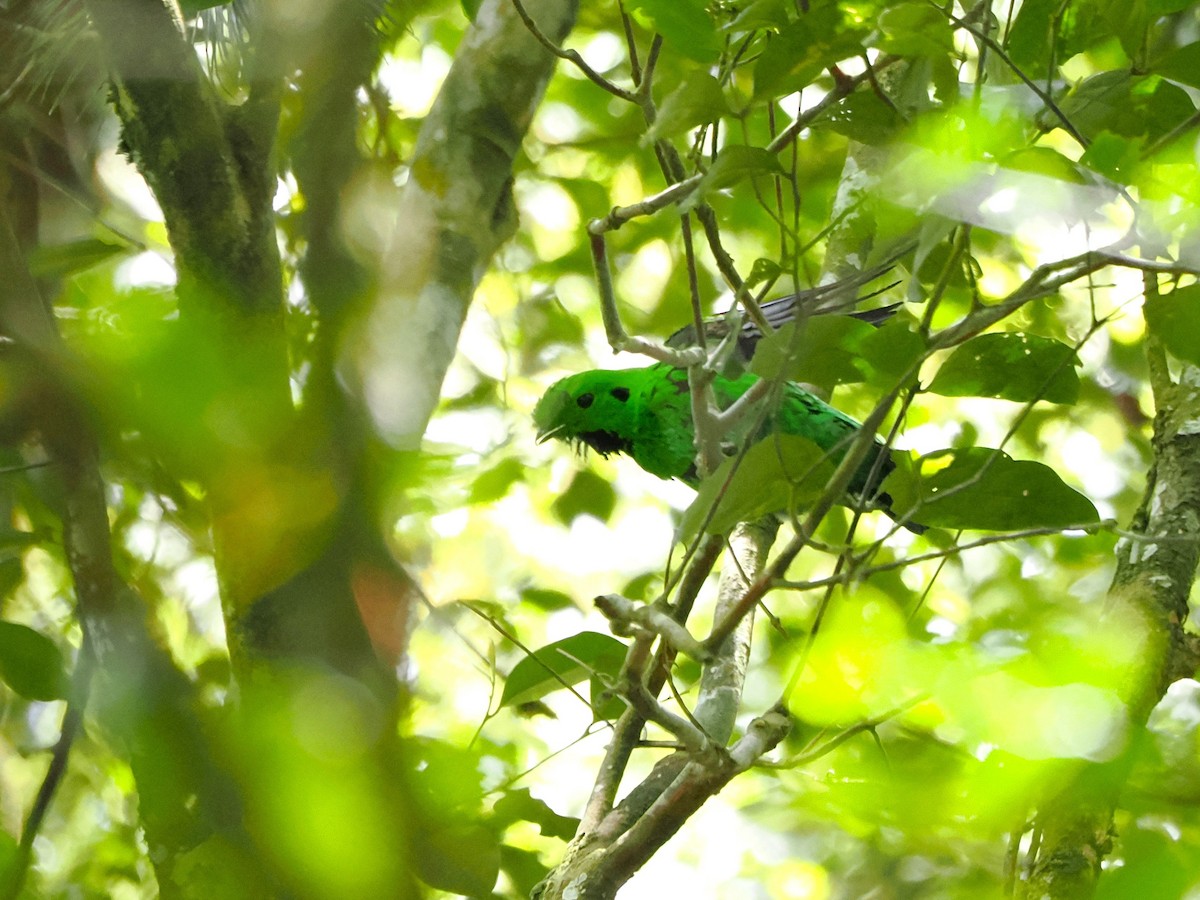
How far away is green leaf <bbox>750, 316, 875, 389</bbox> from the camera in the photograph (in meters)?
1.33

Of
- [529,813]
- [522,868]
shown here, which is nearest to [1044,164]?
[529,813]

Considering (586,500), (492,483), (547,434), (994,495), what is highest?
(547,434)

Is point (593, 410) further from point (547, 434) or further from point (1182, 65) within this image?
point (1182, 65)

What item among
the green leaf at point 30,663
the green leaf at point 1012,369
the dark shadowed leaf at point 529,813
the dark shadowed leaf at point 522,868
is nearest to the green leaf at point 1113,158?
the green leaf at point 1012,369

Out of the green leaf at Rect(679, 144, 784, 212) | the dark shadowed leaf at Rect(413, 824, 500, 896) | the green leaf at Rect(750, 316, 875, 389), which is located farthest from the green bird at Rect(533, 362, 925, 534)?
the green leaf at Rect(679, 144, 784, 212)

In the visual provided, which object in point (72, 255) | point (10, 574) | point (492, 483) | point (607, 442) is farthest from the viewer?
point (607, 442)

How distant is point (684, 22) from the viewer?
125cm

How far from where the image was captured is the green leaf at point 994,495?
4.23 ft

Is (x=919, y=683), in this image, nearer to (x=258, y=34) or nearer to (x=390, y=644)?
(x=390, y=644)

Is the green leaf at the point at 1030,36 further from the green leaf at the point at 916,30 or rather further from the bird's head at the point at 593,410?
the bird's head at the point at 593,410

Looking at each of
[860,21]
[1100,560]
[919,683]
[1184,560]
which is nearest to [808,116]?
[860,21]

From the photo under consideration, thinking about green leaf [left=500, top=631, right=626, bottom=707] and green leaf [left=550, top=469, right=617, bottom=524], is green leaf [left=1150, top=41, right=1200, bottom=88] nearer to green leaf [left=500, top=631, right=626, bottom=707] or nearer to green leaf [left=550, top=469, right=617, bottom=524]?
green leaf [left=500, top=631, right=626, bottom=707]

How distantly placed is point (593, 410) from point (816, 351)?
2241 mm

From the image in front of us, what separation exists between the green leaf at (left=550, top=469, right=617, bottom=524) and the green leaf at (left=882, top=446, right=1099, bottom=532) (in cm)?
208
